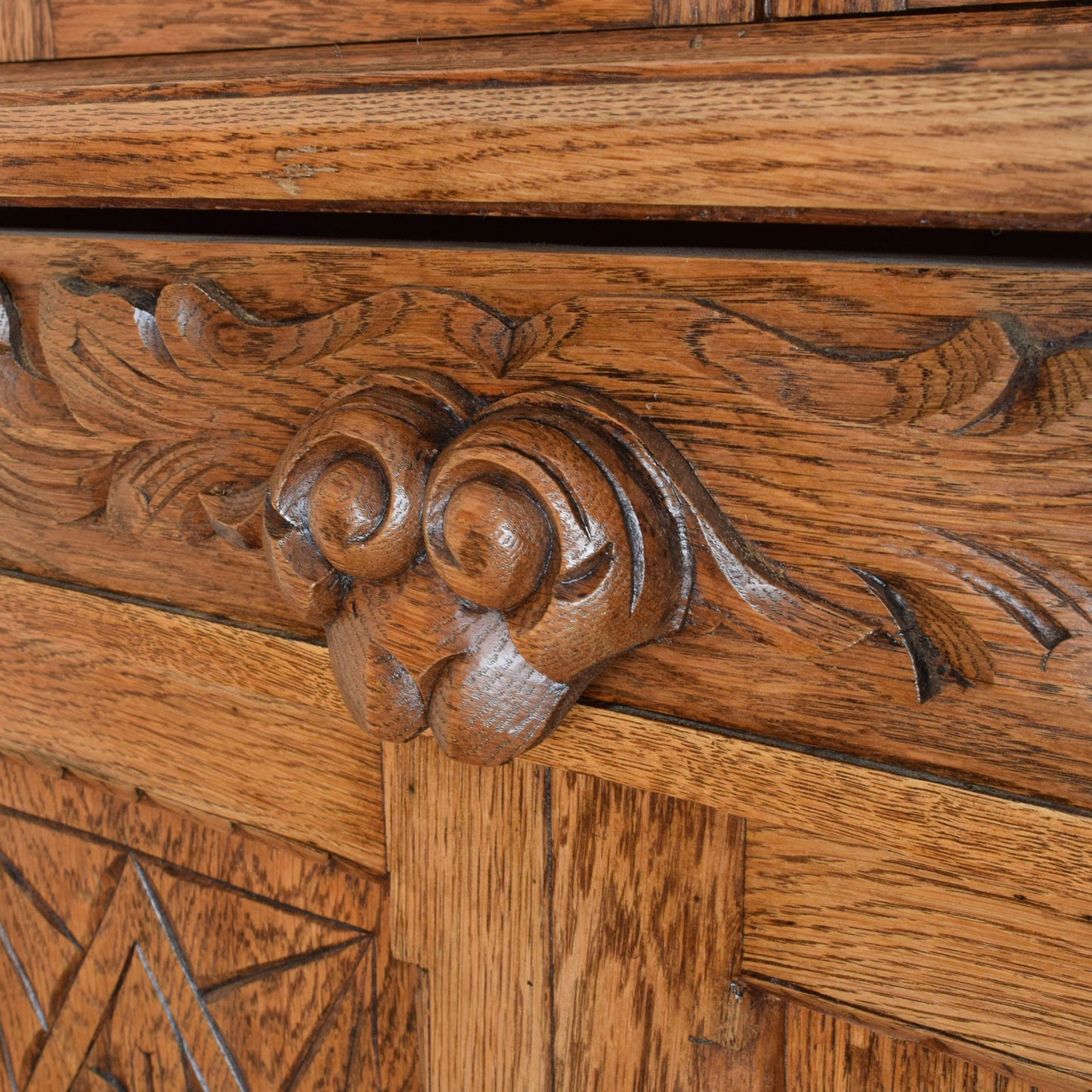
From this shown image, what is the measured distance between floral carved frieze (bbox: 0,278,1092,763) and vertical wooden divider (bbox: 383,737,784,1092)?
6cm

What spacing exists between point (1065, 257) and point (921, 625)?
11 cm

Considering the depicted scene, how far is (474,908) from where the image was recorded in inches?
18.6

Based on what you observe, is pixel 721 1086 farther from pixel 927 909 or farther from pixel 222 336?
pixel 222 336

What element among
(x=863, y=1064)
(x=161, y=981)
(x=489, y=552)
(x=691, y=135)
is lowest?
(x=161, y=981)

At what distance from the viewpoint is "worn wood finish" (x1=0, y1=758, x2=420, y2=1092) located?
0.53 meters

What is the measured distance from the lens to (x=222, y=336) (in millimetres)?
432

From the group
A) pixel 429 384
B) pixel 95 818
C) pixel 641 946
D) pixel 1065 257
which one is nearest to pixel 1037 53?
pixel 1065 257

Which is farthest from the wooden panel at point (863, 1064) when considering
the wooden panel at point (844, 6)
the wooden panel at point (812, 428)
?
the wooden panel at point (844, 6)

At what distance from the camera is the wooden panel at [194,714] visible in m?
0.50

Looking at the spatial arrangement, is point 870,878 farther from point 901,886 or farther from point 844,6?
point 844,6

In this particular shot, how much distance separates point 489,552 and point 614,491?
0.04 m

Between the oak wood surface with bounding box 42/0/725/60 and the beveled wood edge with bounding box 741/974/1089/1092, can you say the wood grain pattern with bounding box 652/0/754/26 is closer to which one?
the oak wood surface with bounding box 42/0/725/60

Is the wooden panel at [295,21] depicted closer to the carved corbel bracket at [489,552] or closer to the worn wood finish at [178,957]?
the carved corbel bracket at [489,552]

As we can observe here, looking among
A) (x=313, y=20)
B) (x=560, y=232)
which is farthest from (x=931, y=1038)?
(x=313, y=20)
